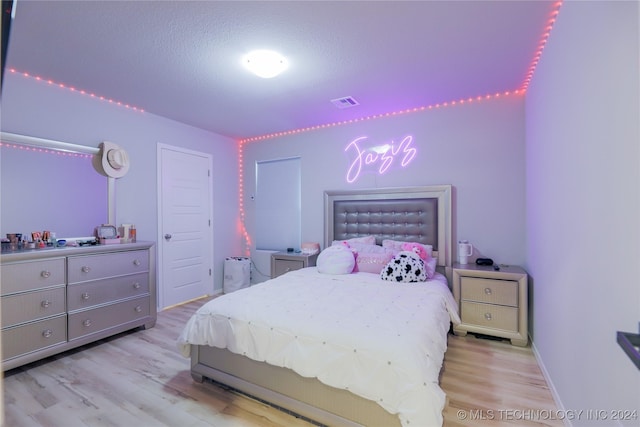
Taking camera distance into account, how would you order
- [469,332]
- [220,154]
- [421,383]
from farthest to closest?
[220,154] → [469,332] → [421,383]

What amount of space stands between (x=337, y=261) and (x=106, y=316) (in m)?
2.30

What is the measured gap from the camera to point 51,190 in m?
2.94

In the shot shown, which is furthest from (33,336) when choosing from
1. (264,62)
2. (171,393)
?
(264,62)

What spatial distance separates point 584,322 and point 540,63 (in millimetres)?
1998

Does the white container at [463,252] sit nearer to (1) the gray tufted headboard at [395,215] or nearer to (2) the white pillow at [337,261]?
(1) the gray tufted headboard at [395,215]

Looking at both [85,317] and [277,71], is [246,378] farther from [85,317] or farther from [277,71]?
[277,71]

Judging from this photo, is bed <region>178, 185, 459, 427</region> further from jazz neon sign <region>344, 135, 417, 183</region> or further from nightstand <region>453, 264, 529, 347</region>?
jazz neon sign <region>344, 135, 417, 183</region>

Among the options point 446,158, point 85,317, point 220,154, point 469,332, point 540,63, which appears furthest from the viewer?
point 220,154

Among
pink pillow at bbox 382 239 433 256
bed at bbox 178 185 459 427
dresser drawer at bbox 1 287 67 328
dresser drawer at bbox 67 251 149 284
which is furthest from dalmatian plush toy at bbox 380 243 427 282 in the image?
dresser drawer at bbox 1 287 67 328

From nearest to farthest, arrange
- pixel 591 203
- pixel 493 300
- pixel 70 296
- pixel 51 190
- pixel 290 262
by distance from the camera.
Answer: pixel 591 203, pixel 70 296, pixel 493 300, pixel 51 190, pixel 290 262

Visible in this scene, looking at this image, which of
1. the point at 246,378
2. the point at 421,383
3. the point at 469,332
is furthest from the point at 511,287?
the point at 246,378

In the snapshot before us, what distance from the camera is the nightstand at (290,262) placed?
3869 millimetres

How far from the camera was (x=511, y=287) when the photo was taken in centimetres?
275

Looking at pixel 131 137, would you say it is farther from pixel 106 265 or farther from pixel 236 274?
pixel 236 274
